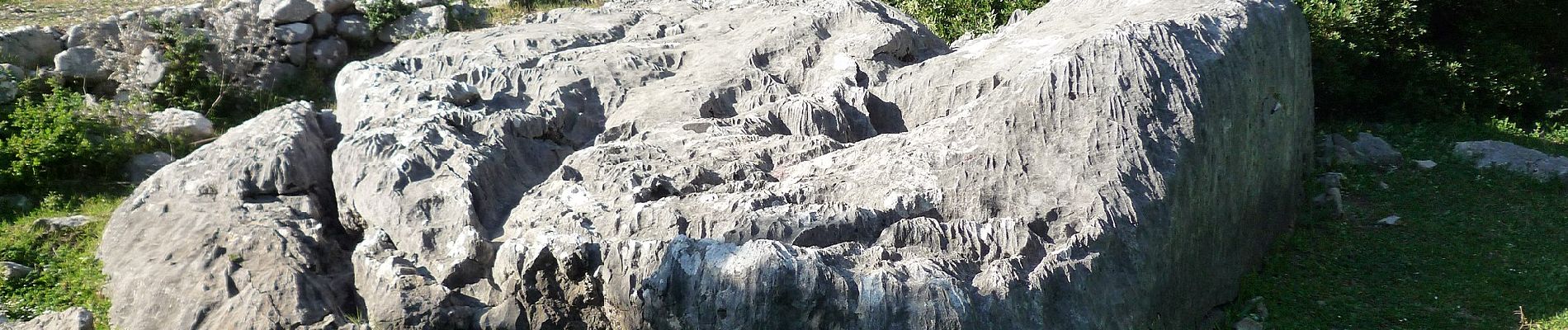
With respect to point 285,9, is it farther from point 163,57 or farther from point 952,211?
point 952,211

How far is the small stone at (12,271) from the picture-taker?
290 inches

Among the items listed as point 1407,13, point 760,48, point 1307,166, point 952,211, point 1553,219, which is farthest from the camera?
point 1407,13

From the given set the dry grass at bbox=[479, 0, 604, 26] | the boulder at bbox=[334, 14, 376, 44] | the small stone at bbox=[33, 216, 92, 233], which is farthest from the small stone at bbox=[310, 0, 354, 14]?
the small stone at bbox=[33, 216, 92, 233]

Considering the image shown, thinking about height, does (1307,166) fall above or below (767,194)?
below

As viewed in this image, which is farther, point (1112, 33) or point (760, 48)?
point (760, 48)

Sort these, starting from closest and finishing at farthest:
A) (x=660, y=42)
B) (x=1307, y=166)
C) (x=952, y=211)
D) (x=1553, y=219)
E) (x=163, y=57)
Answer: (x=952, y=211) → (x=660, y=42) → (x=1553, y=219) → (x=1307, y=166) → (x=163, y=57)

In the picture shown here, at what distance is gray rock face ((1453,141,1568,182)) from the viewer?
10.0 meters

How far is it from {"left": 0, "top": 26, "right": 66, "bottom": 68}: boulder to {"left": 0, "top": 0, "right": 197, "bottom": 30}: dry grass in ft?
1.34

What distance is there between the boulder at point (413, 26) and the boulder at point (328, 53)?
0.45 metres

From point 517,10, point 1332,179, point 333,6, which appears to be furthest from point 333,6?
point 1332,179

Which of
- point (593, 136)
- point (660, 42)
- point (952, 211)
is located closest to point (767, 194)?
point (952, 211)

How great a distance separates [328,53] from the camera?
474 inches

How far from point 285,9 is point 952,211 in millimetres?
8785

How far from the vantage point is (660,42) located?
833cm
